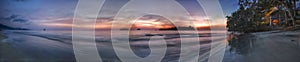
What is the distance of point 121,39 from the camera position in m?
2.08

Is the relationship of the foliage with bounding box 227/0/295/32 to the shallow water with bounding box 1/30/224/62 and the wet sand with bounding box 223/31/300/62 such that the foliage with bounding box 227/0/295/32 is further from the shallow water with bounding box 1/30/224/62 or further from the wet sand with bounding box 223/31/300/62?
the shallow water with bounding box 1/30/224/62

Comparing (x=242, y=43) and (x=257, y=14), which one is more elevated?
(x=257, y=14)

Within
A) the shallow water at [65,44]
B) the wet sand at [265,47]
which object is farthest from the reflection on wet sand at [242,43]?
the shallow water at [65,44]

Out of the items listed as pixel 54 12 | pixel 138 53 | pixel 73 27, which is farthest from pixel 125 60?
pixel 54 12

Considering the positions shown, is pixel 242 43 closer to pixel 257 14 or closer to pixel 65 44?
pixel 257 14

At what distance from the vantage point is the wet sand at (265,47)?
7.07 ft

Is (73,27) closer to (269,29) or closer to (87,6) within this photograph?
(87,6)

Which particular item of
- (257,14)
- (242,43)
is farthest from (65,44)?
(257,14)

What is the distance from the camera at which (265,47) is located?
2.18 metres

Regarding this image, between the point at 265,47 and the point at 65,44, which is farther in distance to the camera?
the point at 265,47

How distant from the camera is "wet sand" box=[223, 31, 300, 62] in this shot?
216cm

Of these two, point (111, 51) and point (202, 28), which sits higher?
point (202, 28)

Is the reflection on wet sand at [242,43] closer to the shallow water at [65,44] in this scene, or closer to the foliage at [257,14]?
the foliage at [257,14]

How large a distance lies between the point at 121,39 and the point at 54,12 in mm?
448
